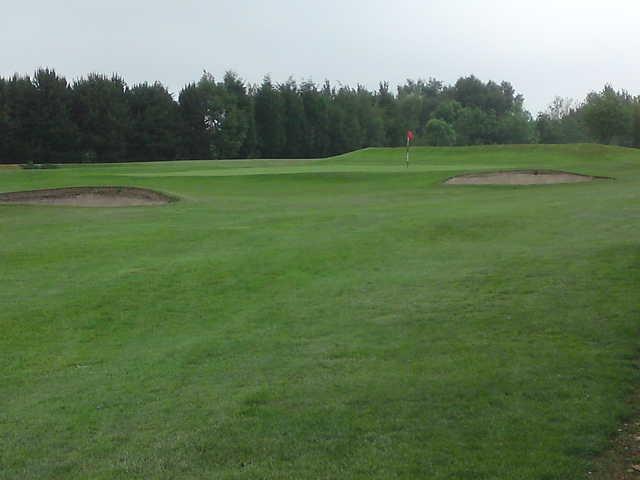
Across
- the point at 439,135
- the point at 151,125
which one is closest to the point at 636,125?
the point at 439,135

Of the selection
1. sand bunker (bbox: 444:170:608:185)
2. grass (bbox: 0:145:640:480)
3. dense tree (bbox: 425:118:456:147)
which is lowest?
grass (bbox: 0:145:640:480)

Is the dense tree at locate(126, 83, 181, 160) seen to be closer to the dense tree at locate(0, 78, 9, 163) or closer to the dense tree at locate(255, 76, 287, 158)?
the dense tree at locate(0, 78, 9, 163)

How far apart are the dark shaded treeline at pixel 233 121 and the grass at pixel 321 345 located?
53.1m

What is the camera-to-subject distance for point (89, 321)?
11125 millimetres

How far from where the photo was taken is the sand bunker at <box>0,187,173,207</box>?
2959 cm

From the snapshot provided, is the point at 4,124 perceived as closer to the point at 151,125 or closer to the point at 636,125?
the point at 151,125

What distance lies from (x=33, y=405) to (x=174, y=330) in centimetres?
307

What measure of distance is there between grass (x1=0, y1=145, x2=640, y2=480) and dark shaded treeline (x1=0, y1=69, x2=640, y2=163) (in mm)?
53100

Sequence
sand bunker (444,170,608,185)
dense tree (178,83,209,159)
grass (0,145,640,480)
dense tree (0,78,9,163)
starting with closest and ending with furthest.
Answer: grass (0,145,640,480) → sand bunker (444,170,608,185) → dense tree (0,78,9,163) → dense tree (178,83,209,159)

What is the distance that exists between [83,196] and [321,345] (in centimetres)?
2384

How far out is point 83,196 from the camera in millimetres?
30656

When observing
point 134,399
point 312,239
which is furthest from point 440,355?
point 312,239

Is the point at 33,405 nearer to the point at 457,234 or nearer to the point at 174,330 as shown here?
the point at 174,330

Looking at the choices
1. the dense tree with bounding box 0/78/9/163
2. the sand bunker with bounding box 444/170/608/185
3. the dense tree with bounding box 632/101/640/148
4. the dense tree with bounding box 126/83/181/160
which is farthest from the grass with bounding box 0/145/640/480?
the dense tree with bounding box 632/101/640/148
